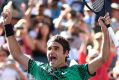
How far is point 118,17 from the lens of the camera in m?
11.0

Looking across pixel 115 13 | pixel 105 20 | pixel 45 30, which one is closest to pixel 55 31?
pixel 45 30

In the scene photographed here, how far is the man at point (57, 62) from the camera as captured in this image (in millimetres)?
6496

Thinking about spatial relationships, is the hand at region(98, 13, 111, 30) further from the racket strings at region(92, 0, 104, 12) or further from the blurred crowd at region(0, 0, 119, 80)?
the blurred crowd at region(0, 0, 119, 80)

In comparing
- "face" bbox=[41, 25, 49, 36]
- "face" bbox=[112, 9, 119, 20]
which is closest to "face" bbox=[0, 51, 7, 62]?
"face" bbox=[41, 25, 49, 36]

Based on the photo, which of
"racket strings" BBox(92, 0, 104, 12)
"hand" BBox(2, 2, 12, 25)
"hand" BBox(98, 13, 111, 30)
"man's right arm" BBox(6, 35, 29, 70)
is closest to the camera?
"hand" BBox(98, 13, 111, 30)

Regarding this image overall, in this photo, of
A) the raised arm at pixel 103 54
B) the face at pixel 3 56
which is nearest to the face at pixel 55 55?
the raised arm at pixel 103 54

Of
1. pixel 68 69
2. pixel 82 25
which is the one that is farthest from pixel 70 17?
pixel 68 69

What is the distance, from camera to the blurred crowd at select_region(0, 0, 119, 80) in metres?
9.59

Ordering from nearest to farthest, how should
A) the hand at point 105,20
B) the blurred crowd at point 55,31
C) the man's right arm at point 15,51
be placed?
the hand at point 105,20, the man's right arm at point 15,51, the blurred crowd at point 55,31

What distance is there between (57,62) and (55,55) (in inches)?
4.0

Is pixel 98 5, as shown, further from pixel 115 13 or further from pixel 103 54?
pixel 115 13

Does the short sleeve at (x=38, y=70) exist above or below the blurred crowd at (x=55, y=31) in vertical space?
below

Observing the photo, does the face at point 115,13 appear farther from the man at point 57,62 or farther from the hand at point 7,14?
the hand at point 7,14

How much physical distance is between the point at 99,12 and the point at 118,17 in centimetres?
457
